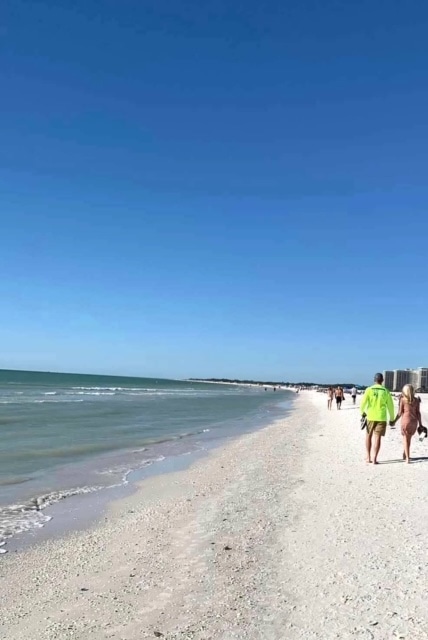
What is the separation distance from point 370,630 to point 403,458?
28.2 ft

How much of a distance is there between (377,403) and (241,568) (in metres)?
6.48

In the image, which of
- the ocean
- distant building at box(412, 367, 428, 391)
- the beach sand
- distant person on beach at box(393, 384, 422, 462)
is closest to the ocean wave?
the ocean

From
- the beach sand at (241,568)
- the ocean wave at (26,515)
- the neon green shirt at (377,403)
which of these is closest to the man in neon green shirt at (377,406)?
the neon green shirt at (377,403)

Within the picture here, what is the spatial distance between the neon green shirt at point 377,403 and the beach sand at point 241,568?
1362 mm

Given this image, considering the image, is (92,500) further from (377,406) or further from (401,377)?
(401,377)

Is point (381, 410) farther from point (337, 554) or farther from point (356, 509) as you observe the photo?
point (337, 554)

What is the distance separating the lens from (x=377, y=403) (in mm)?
11203

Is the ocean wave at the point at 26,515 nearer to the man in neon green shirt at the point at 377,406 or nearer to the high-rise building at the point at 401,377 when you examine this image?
the man in neon green shirt at the point at 377,406

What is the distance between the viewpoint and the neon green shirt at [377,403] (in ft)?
36.5

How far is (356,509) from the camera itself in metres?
7.59

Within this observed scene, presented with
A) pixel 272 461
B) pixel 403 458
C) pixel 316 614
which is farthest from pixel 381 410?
pixel 316 614

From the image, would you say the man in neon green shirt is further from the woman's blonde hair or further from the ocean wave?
the ocean wave

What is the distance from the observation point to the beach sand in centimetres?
437

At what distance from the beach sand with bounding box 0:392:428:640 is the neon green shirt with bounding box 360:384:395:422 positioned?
136 cm
